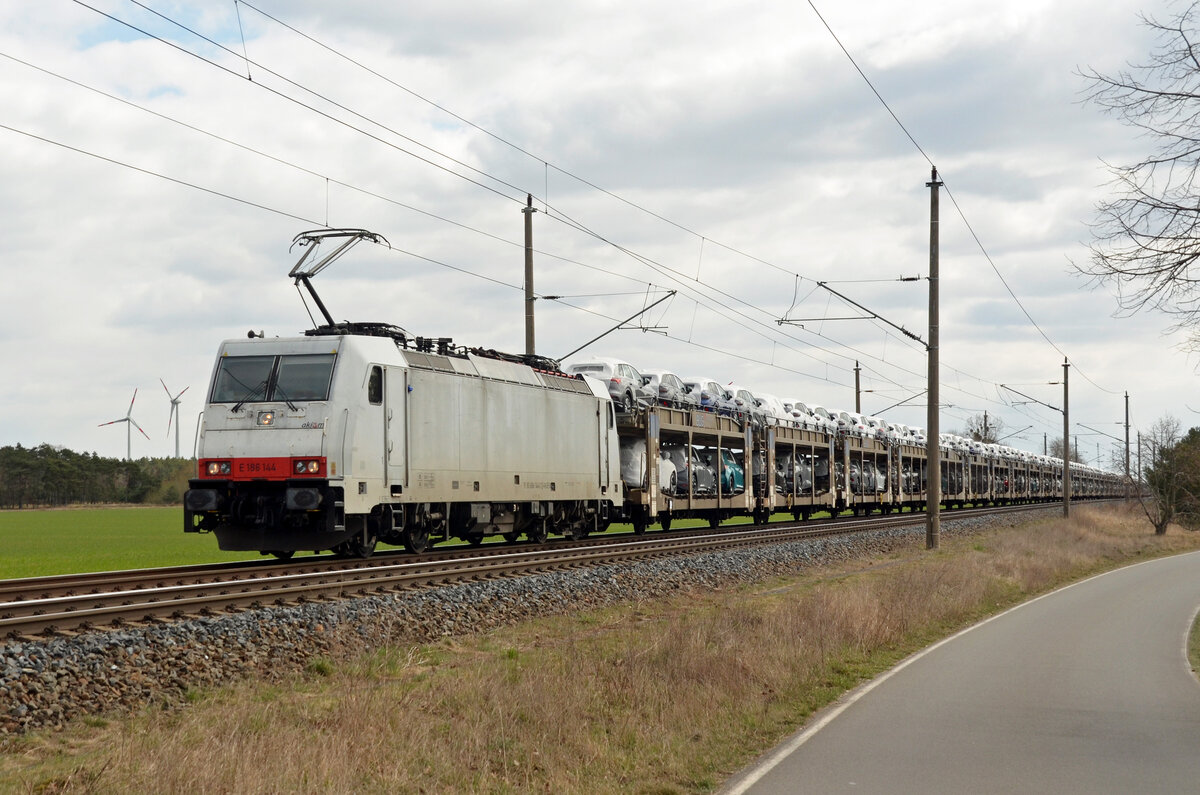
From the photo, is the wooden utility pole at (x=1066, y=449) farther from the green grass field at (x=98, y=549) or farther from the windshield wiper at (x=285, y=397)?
the windshield wiper at (x=285, y=397)

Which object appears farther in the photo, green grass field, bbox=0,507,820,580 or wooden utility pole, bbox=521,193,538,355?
wooden utility pole, bbox=521,193,538,355

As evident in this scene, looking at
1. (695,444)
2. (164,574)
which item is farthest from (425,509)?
(695,444)

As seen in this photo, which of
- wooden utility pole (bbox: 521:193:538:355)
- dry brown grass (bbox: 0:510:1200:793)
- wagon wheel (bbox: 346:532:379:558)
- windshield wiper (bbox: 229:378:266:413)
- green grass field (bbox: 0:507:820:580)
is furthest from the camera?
wooden utility pole (bbox: 521:193:538:355)

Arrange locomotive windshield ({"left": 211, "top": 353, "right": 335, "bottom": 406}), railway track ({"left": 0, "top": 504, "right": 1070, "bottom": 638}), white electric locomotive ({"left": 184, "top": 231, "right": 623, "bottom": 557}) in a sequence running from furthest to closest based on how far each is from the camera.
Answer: locomotive windshield ({"left": 211, "top": 353, "right": 335, "bottom": 406}) → white electric locomotive ({"left": 184, "top": 231, "right": 623, "bottom": 557}) → railway track ({"left": 0, "top": 504, "right": 1070, "bottom": 638})

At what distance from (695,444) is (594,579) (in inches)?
620

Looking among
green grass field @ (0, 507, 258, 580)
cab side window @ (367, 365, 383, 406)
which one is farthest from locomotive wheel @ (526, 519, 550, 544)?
green grass field @ (0, 507, 258, 580)

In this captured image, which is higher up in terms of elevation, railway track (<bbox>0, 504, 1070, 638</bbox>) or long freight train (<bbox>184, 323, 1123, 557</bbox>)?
long freight train (<bbox>184, 323, 1123, 557</bbox>)

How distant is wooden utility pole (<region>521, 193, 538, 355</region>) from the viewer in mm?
29344

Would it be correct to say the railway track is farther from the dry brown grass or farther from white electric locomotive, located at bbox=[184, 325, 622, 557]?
the dry brown grass

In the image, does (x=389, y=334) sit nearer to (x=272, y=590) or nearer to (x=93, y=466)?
(x=272, y=590)

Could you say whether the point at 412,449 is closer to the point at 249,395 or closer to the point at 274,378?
the point at 274,378

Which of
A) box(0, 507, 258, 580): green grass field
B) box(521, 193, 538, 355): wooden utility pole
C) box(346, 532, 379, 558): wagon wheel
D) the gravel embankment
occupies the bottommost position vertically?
box(0, 507, 258, 580): green grass field

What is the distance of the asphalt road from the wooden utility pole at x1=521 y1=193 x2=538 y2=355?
15.4 metres

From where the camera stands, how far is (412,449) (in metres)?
19.9
